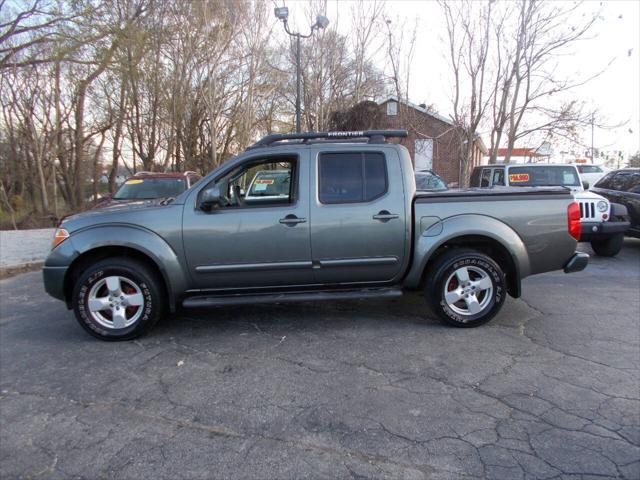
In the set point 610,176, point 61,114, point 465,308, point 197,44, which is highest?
point 197,44

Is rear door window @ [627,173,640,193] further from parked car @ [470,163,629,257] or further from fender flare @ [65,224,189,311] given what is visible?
fender flare @ [65,224,189,311]

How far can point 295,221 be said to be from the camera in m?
4.36

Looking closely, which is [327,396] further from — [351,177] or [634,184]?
[634,184]

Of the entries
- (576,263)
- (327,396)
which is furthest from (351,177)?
(576,263)

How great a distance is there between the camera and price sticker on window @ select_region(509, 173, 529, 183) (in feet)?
33.3

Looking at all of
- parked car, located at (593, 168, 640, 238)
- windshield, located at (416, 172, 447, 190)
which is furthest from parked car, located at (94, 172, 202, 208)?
parked car, located at (593, 168, 640, 238)

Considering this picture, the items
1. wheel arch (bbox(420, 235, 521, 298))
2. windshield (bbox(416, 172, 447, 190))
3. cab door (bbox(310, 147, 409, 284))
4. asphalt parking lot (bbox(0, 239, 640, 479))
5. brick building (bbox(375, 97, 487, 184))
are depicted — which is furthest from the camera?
brick building (bbox(375, 97, 487, 184))

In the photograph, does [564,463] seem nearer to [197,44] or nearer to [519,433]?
[519,433]

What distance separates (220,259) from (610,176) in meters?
9.74

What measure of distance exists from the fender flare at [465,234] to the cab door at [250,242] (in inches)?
44.5

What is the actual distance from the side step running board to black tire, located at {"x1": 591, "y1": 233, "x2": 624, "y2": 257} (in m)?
6.08

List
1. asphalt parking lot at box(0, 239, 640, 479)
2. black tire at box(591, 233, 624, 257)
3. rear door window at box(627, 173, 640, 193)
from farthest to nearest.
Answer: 1. rear door window at box(627, 173, 640, 193)
2. black tire at box(591, 233, 624, 257)
3. asphalt parking lot at box(0, 239, 640, 479)

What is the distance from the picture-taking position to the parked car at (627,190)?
8.67 metres

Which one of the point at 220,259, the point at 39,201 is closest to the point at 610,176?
the point at 220,259
